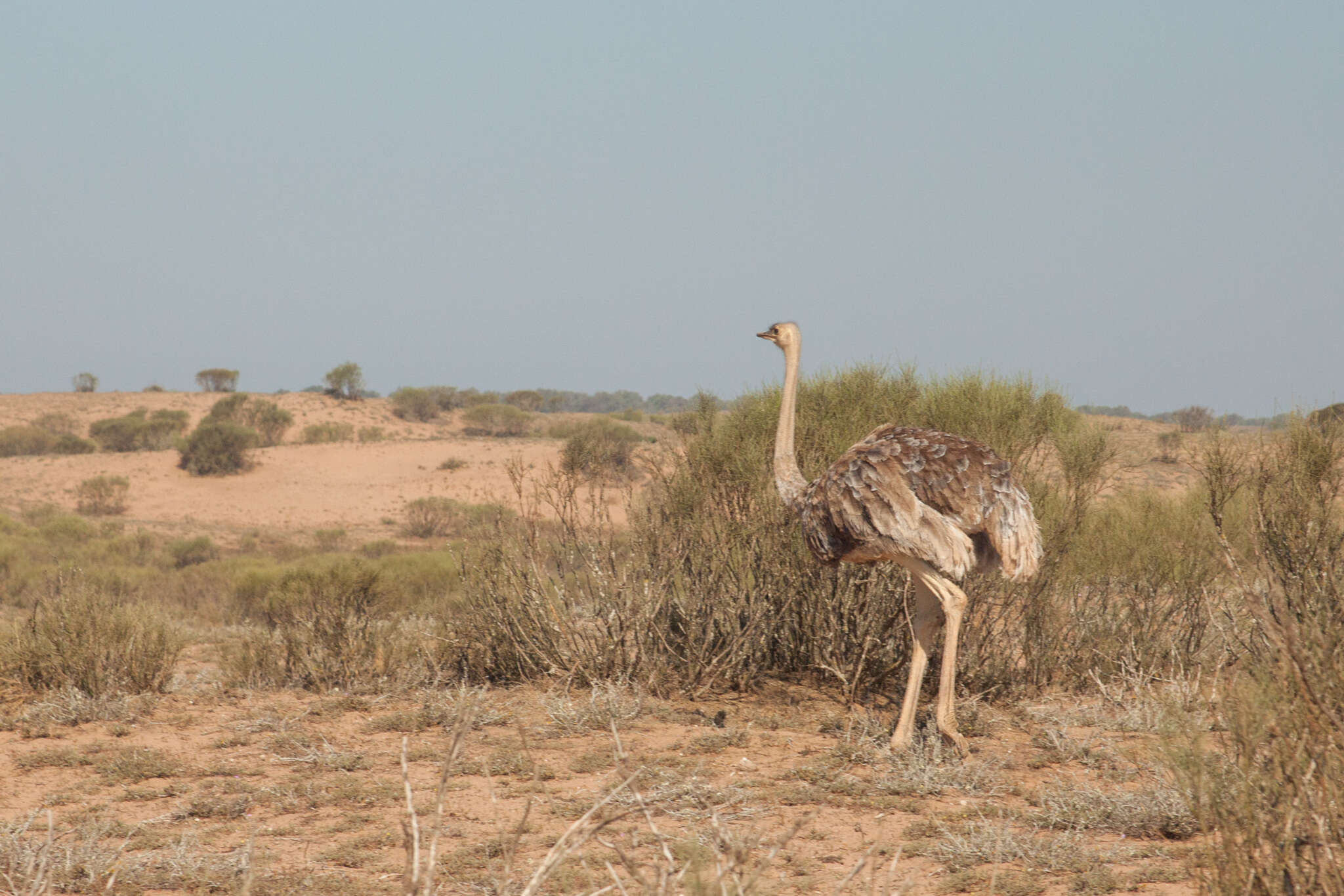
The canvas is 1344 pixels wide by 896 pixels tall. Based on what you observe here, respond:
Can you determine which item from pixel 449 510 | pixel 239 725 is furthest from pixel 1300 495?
pixel 449 510

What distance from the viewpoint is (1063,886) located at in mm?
4430

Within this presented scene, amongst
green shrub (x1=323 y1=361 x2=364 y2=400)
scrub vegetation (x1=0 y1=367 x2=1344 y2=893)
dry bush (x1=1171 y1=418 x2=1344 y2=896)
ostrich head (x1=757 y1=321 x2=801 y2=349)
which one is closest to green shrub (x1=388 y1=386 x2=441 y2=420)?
green shrub (x1=323 y1=361 x2=364 y2=400)

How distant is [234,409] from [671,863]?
4748cm

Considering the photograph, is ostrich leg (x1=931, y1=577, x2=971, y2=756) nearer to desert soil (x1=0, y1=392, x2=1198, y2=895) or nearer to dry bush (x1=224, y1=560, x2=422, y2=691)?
desert soil (x1=0, y1=392, x2=1198, y2=895)

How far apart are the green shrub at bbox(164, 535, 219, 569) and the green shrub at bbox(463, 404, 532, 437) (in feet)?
84.4

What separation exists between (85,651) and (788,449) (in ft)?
16.8

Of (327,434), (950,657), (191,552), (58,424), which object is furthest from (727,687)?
(58,424)

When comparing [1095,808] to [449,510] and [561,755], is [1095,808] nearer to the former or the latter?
[561,755]

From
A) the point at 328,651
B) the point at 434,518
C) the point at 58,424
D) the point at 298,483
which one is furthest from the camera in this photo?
the point at 58,424

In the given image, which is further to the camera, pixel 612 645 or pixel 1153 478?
pixel 1153 478

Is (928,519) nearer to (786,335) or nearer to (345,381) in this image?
(786,335)

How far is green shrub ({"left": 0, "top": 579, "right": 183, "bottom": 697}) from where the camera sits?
7.92m

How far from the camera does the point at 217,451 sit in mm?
35812

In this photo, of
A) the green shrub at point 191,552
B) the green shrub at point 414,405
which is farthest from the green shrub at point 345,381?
the green shrub at point 191,552
